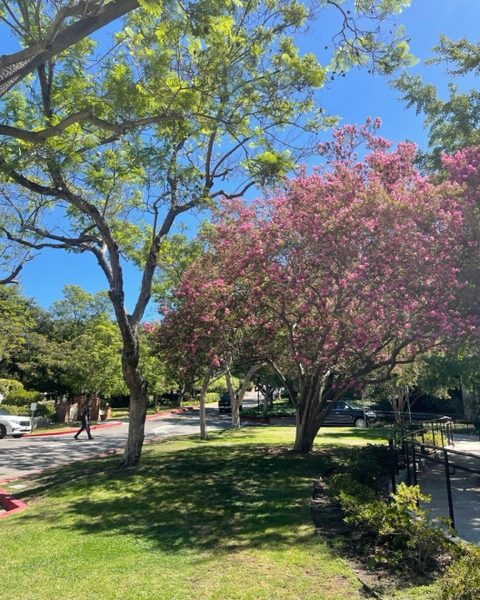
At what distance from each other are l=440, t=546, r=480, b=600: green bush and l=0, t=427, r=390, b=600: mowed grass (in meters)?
0.93

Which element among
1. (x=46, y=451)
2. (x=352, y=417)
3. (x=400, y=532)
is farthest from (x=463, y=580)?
(x=352, y=417)

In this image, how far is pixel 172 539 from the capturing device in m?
6.49

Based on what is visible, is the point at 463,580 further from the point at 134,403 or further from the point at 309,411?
the point at 309,411

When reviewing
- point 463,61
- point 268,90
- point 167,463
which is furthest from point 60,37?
point 463,61

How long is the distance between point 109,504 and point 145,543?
106 inches

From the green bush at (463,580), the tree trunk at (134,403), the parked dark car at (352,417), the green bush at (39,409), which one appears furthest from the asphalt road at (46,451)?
the parked dark car at (352,417)

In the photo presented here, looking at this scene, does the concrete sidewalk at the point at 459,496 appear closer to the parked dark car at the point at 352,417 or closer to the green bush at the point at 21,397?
the parked dark car at the point at 352,417

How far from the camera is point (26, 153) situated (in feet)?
23.0

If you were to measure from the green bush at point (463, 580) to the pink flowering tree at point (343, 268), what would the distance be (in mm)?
6651

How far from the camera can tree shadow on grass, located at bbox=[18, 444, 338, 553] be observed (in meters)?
6.64

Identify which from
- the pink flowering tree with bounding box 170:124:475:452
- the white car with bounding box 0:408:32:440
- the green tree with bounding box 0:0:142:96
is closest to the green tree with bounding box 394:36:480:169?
the pink flowering tree with bounding box 170:124:475:452

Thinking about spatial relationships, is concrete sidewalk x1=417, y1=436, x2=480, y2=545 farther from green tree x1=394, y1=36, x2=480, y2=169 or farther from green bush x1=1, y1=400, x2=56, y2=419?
green bush x1=1, y1=400, x2=56, y2=419

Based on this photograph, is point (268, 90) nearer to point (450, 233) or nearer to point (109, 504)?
point (450, 233)

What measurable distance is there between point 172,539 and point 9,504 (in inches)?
192
